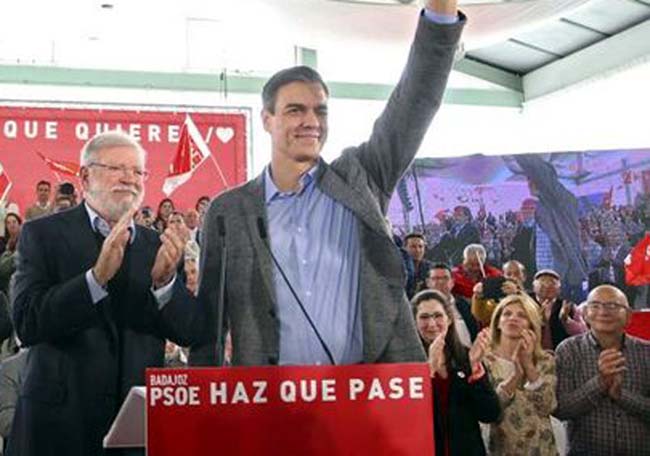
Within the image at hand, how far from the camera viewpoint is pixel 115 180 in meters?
2.16

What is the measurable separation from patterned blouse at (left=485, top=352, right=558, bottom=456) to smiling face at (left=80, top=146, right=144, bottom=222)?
8.00 feet

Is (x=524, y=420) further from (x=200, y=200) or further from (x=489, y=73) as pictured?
(x=489, y=73)

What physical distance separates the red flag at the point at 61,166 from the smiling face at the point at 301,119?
6695mm

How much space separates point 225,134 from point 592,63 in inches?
200

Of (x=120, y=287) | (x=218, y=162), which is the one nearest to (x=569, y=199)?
(x=218, y=162)

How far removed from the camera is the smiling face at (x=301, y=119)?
1970 mm

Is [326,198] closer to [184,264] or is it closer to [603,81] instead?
[184,264]

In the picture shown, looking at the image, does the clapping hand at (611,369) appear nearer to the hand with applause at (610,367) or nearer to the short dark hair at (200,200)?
the hand with applause at (610,367)

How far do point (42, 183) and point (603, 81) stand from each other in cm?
661

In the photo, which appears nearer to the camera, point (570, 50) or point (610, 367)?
point (610, 367)

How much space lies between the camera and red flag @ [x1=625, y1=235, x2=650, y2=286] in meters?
7.07

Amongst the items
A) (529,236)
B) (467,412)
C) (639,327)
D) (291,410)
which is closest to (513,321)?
(467,412)

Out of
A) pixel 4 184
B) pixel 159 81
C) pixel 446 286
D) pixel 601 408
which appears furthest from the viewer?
pixel 159 81

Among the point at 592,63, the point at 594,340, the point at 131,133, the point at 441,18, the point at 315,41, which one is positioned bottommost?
the point at 594,340
